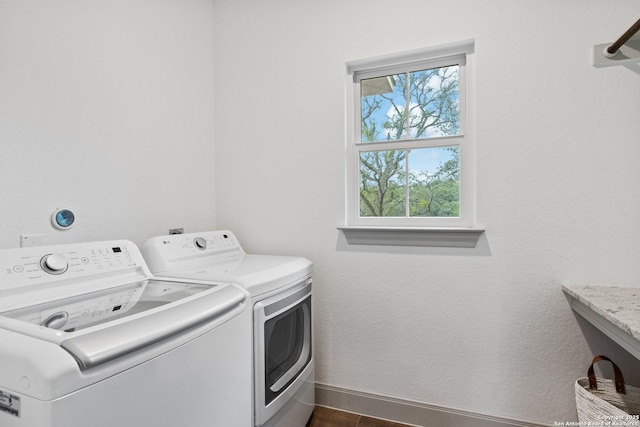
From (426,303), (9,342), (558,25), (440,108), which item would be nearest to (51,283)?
(9,342)

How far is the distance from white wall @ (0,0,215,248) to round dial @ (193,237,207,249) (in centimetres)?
25

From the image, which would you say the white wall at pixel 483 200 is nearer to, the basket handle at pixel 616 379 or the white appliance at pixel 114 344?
the basket handle at pixel 616 379

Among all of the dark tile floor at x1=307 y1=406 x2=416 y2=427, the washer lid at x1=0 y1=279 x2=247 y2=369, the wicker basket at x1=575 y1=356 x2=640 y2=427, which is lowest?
the dark tile floor at x1=307 y1=406 x2=416 y2=427

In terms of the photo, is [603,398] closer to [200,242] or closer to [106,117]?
[200,242]

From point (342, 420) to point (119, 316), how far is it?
144 centimetres

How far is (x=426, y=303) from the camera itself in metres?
1.75

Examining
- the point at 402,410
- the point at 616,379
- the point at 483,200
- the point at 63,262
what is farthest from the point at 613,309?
the point at 63,262

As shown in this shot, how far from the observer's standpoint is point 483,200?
1.66 m

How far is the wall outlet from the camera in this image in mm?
1254

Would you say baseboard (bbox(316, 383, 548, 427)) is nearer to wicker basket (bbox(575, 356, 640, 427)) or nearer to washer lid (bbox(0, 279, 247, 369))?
wicker basket (bbox(575, 356, 640, 427))

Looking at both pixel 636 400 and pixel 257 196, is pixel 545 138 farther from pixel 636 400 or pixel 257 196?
pixel 257 196

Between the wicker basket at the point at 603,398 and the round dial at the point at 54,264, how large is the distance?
2.04 metres

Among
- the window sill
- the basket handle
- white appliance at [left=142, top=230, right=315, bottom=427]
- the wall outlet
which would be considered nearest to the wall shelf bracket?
the window sill

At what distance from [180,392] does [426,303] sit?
1.30 meters
